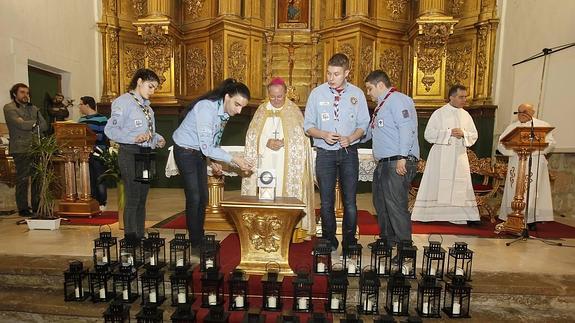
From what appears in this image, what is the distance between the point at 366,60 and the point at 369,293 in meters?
5.39

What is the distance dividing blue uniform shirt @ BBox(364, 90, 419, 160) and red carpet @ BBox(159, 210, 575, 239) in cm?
157

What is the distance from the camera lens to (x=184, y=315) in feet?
7.70

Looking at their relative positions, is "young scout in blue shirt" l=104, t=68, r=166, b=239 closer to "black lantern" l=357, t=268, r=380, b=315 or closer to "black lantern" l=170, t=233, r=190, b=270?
"black lantern" l=170, t=233, r=190, b=270

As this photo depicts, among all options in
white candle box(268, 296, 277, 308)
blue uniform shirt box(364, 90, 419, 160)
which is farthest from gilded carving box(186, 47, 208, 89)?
white candle box(268, 296, 277, 308)

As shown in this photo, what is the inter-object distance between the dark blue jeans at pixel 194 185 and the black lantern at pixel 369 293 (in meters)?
1.40

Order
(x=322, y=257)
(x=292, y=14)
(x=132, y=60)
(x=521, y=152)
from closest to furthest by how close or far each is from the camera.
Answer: (x=322, y=257), (x=521, y=152), (x=132, y=60), (x=292, y=14)

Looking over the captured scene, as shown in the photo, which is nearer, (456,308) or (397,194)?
(456,308)

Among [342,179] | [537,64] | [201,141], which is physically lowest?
[342,179]

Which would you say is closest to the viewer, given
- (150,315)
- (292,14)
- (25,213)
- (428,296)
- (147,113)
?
(150,315)

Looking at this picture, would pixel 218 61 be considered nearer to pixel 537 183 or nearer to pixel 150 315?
pixel 537 183

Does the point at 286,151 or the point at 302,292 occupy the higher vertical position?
the point at 286,151

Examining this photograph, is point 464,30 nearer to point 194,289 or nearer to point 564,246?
point 564,246

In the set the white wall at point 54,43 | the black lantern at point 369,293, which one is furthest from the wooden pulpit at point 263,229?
the white wall at point 54,43

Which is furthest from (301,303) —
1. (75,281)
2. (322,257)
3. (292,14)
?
(292,14)
